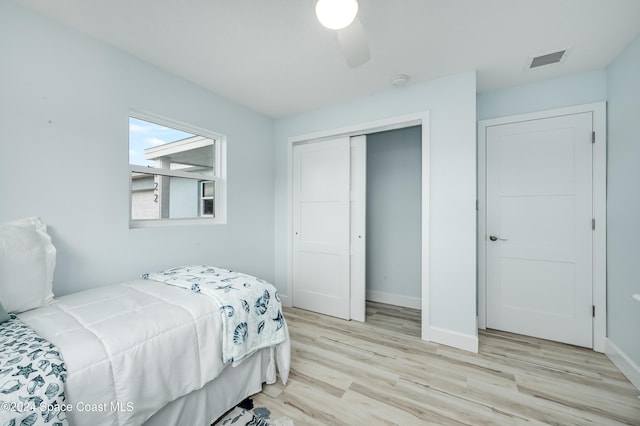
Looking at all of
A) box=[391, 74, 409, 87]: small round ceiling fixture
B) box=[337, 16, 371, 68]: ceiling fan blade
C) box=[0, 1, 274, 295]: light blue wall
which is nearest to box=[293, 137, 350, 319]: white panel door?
box=[391, 74, 409, 87]: small round ceiling fixture

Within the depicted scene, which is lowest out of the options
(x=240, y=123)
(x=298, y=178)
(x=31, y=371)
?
(x=31, y=371)

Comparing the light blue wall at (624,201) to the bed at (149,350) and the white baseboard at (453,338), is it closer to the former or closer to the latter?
the white baseboard at (453,338)

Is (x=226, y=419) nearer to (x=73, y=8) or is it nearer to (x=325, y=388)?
(x=325, y=388)

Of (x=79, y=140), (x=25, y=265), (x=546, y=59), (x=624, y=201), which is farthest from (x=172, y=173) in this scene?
(x=624, y=201)

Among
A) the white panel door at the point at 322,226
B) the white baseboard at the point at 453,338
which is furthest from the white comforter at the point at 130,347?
the white baseboard at the point at 453,338

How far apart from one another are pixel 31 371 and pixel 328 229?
253cm

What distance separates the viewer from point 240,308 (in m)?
1.55

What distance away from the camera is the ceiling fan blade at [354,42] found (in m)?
1.19

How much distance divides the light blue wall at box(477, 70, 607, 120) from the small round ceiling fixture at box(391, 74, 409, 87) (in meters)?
0.95

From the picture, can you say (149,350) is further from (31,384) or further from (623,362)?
(623,362)

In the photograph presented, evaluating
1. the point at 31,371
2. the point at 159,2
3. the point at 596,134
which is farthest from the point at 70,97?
the point at 596,134

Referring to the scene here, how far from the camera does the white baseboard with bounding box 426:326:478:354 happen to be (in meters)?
2.29

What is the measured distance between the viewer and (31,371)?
0.88m

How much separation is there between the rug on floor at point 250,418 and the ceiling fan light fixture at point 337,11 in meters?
2.10
